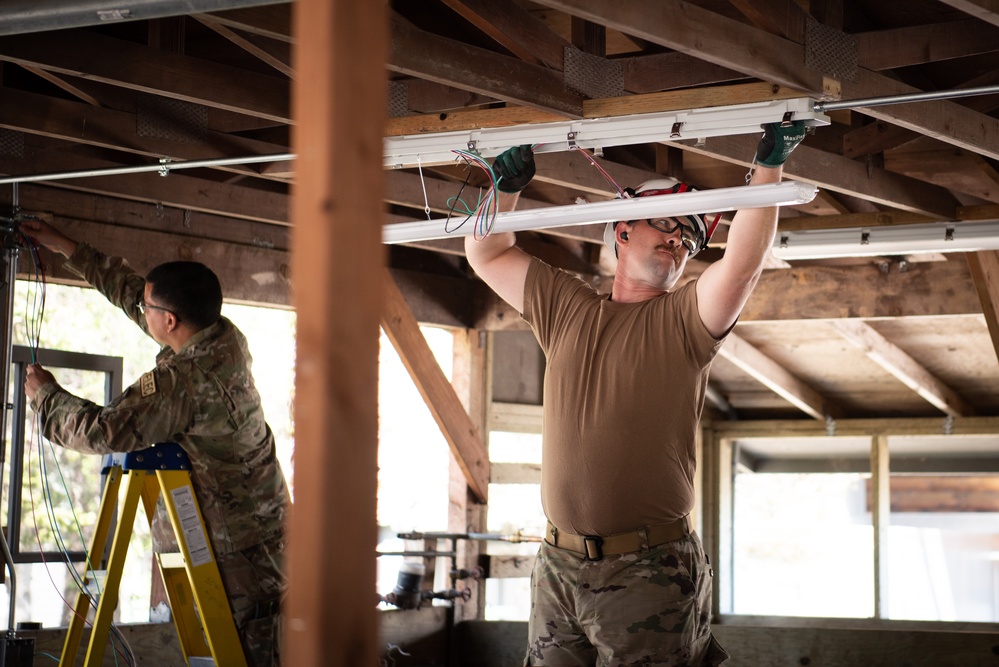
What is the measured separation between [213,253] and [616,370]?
3123 millimetres

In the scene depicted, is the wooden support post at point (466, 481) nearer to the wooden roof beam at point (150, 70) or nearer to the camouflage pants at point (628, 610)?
the wooden roof beam at point (150, 70)

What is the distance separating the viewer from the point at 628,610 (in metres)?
2.73

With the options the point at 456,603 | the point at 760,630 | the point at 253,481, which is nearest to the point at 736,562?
the point at 456,603

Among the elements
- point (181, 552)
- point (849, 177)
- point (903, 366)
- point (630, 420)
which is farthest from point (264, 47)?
point (903, 366)

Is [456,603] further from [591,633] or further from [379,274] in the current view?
[379,274]

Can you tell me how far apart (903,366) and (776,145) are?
4998 millimetres

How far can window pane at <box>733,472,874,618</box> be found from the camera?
8.95m

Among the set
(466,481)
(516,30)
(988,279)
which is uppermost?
(516,30)

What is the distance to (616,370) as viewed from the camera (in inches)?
113

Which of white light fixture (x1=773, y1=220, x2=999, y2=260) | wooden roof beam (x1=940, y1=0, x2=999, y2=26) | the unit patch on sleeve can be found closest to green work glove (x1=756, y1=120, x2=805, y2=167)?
wooden roof beam (x1=940, y1=0, x2=999, y2=26)

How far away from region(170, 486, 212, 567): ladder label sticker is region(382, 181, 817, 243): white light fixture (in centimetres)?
93

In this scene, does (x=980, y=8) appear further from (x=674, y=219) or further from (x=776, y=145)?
(x=674, y=219)

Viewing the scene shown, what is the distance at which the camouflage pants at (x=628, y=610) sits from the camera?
2.72 meters

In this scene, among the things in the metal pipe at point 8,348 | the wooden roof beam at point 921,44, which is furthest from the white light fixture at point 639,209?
the metal pipe at point 8,348
